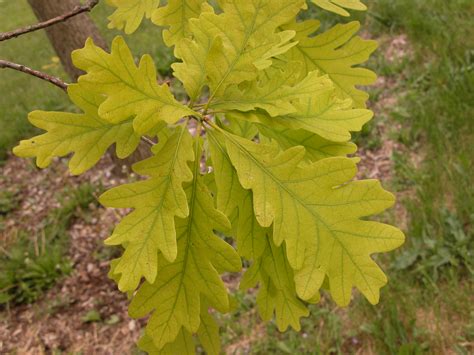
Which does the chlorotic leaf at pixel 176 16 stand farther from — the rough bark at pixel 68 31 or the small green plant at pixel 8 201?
the small green plant at pixel 8 201

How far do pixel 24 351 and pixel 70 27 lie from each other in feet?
6.61

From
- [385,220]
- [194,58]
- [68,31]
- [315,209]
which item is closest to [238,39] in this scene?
[194,58]

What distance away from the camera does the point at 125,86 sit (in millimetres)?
884

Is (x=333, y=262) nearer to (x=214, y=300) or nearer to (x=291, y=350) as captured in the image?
(x=214, y=300)

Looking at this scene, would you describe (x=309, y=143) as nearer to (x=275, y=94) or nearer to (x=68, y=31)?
(x=275, y=94)

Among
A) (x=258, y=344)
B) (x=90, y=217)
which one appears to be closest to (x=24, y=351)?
(x=90, y=217)

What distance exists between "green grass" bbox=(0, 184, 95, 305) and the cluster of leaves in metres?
2.62

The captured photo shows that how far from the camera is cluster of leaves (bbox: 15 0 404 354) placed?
36.3 inches

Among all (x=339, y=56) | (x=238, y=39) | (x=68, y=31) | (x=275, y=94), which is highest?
(x=238, y=39)

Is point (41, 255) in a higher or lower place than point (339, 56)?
lower

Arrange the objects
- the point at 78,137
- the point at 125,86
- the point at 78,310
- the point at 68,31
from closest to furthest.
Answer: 1. the point at 125,86
2. the point at 78,137
3. the point at 78,310
4. the point at 68,31

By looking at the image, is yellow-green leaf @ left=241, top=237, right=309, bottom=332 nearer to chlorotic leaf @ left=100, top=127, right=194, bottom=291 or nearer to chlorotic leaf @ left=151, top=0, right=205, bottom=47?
chlorotic leaf @ left=100, top=127, right=194, bottom=291

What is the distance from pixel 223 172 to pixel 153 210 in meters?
0.15

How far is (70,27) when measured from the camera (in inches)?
137
